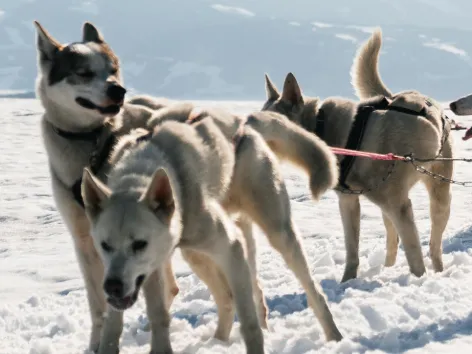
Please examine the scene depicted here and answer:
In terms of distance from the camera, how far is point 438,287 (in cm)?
453

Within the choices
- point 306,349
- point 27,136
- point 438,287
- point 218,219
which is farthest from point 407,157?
point 27,136

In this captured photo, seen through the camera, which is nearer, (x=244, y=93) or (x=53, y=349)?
(x=53, y=349)

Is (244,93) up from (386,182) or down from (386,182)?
down

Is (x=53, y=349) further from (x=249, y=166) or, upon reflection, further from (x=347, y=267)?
(x=347, y=267)

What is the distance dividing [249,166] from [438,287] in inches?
67.2

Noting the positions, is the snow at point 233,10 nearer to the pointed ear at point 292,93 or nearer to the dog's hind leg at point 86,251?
the pointed ear at point 292,93

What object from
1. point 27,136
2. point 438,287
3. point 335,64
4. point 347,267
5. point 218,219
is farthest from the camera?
point 335,64

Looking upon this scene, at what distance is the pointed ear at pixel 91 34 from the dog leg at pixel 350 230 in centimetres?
244

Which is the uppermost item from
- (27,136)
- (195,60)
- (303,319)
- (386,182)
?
(386,182)

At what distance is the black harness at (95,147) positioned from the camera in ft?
11.5

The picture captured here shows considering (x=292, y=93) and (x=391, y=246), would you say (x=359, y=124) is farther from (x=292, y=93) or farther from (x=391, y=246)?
(x=391, y=246)

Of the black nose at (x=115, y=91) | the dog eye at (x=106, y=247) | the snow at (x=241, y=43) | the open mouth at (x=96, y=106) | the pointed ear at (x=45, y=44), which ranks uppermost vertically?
the pointed ear at (x=45, y=44)

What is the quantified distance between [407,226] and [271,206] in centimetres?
169

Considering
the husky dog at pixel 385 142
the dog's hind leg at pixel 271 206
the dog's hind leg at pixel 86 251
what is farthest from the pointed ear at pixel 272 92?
the dog's hind leg at pixel 86 251
